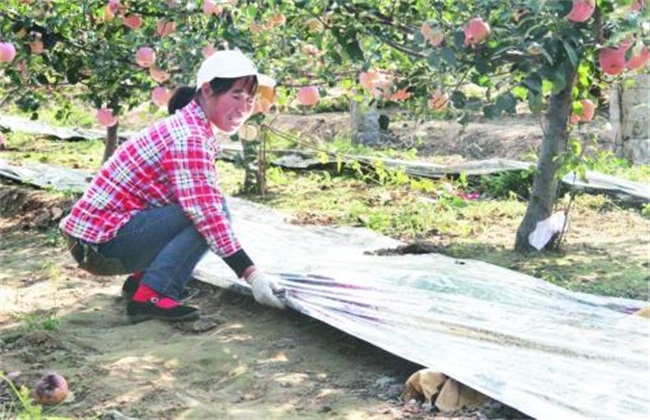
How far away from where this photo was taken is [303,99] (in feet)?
12.8

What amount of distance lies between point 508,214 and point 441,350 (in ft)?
8.18

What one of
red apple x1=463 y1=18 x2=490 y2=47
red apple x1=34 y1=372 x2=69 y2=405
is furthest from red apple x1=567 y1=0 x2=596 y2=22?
red apple x1=34 y1=372 x2=69 y2=405

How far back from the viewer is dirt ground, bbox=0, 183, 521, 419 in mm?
2219

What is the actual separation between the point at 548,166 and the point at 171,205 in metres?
1.68

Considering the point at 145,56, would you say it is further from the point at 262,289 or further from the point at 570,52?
the point at 570,52

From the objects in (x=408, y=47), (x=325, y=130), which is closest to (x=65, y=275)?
(x=408, y=47)

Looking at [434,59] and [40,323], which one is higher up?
[434,59]

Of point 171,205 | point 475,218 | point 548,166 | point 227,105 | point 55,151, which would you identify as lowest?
point 55,151

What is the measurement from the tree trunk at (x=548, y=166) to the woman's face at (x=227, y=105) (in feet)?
4.72

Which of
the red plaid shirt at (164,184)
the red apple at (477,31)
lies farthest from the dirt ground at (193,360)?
the red apple at (477,31)

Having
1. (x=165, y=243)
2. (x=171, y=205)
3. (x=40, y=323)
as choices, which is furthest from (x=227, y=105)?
(x=40, y=323)

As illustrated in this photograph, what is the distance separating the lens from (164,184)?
116 inches

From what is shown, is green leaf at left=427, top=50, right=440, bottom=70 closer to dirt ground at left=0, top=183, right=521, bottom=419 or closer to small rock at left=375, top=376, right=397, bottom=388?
dirt ground at left=0, top=183, right=521, bottom=419

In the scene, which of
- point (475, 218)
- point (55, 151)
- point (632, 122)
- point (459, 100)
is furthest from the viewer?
A: point (55, 151)
